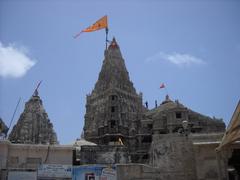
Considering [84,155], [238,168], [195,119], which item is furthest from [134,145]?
[238,168]

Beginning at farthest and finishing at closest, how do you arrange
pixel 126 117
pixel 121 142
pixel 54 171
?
pixel 126 117 → pixel 121 142 → pixel 54 171

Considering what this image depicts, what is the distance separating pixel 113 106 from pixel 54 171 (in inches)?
1246

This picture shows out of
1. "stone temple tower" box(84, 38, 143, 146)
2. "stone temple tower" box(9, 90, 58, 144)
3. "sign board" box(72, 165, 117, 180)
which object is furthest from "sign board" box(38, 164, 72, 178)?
"stone temple tower" box(84, 38, 143, 146)

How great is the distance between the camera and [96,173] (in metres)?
25.4

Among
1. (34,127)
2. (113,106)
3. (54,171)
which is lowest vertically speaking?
(54,171)

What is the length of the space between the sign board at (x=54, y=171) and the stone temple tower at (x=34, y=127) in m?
21.1

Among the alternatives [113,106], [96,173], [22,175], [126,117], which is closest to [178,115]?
[126,117]

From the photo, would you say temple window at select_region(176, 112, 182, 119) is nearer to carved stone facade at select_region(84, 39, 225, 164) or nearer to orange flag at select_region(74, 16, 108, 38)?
carved stone facade at select_region(84, 39, 225, 164)

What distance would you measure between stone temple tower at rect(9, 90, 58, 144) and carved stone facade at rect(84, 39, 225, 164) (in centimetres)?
881

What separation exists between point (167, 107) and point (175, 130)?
5.67 meters

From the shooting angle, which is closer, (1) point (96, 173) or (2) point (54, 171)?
(1) point (96, 173)

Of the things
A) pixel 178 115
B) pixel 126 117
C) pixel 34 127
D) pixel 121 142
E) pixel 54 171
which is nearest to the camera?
pixel 54 171

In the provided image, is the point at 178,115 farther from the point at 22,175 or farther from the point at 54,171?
the point at 22,175

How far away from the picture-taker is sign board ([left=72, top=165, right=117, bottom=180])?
25250 mm
